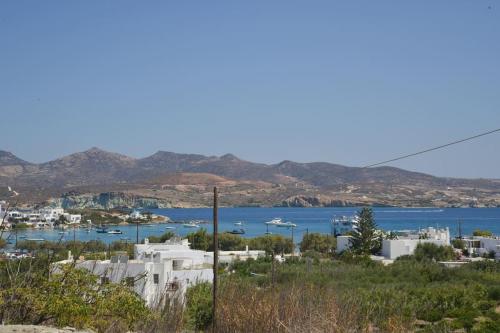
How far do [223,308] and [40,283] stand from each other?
3460 millimetres

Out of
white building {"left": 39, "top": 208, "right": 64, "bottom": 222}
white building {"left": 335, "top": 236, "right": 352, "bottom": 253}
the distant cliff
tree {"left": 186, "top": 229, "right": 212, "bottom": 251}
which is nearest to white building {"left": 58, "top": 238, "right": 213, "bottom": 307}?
tree {"left": 186, "top": 229, "right": 212, "bottom": 251}

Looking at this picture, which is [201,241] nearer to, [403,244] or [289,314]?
[403,244]

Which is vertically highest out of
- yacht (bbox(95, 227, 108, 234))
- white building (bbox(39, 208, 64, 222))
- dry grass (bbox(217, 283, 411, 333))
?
white building (bbox(39, 208, 64, 222))

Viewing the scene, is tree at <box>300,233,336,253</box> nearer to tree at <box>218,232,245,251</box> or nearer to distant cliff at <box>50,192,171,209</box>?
tree at <box>218,232,245,251</box>

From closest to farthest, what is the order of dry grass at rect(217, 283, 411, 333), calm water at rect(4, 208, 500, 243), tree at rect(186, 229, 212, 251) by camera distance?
dry grass at rect(217, 283, 411, 333) < tree at rect(186, 229, 212, 251) < calm water at rect(4, 208, 500, 243)

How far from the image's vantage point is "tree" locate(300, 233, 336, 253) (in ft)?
190

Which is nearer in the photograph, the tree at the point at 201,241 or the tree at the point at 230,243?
the tree at the point at 201,241

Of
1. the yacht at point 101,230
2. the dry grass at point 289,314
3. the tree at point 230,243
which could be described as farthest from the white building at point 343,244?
the yacht at point 101,230

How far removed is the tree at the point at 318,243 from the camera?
58.0 meters

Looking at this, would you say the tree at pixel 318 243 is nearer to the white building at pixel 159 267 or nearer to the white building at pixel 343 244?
the white building at pixel 343 244

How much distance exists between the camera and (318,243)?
58.5 metres

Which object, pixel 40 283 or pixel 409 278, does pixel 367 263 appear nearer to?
pixel 409 278

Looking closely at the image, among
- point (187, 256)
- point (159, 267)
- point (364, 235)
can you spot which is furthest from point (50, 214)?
point (159, 267)

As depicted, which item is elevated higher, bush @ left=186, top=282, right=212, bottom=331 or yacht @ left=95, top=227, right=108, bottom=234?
bush @ left=186, top=282, right=212, bottom=331
